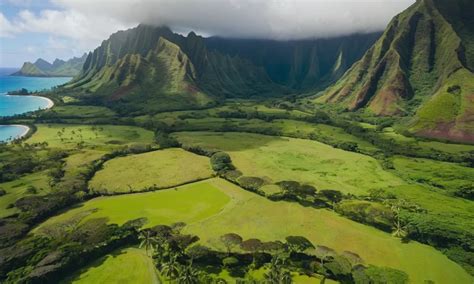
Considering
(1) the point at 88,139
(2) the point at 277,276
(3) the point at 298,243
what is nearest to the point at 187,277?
(2) the point at 277,276

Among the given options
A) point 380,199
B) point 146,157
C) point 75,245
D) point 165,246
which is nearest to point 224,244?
point 165,246

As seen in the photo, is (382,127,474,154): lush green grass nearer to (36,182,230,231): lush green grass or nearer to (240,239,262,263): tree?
(36,182,230,231): lush green grass

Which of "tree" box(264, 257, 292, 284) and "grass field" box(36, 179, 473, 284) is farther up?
"tree" box(264, 257, 292, 284)

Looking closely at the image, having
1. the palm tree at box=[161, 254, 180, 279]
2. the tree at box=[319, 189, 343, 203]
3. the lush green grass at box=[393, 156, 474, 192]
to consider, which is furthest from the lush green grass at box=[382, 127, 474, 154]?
the palm tree at box=[161, 254, 180, 279]

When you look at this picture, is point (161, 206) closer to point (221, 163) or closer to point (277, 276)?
point (221, 163)

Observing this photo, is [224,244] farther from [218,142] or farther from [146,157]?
[218,142]

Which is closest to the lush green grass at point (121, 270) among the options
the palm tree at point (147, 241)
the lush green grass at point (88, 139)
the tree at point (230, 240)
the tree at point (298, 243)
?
the palm tree at point (147, 241)
